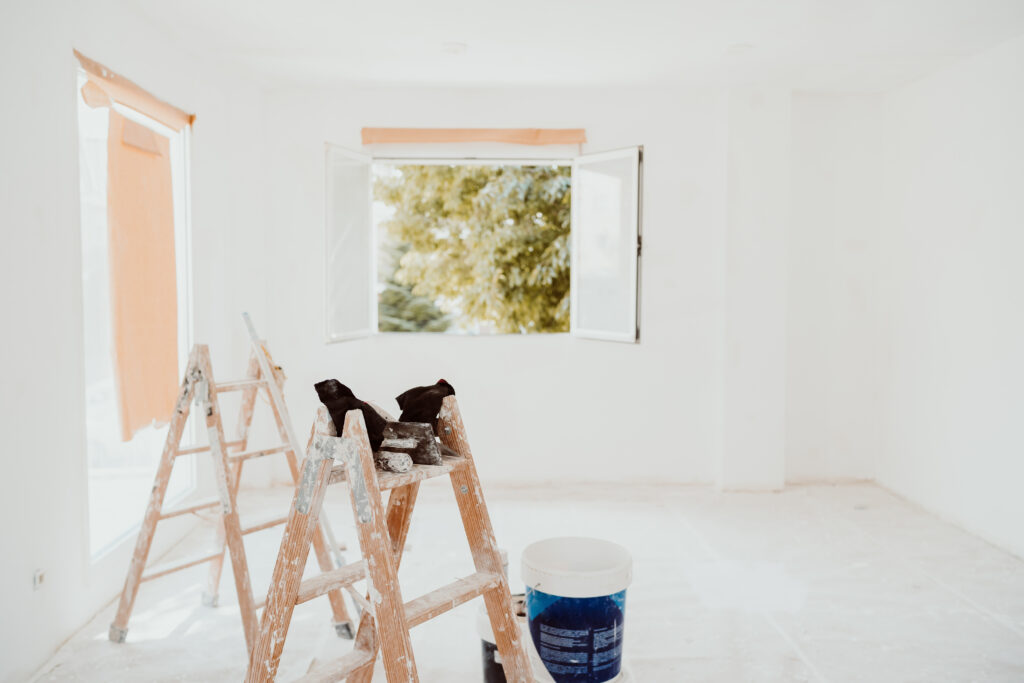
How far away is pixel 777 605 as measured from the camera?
297cm

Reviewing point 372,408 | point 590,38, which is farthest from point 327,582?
point 590,38

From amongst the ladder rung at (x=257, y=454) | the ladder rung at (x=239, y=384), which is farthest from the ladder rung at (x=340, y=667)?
the ladder rung at (x=239, y=384)

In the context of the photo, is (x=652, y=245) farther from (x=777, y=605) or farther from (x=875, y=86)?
(x=777, y=605)

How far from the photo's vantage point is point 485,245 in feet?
30.7

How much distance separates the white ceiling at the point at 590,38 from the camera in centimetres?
319

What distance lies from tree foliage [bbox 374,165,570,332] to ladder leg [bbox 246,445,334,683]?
6946 mm

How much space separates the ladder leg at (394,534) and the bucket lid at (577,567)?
16.8 inches

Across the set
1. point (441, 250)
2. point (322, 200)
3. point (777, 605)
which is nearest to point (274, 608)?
point (777, 605)

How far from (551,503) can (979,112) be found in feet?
10.2

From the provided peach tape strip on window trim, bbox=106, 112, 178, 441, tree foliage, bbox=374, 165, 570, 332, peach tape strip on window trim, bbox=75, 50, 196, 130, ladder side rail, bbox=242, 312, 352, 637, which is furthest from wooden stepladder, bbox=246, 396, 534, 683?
tree foliage, bbox=374, 165, 570, 332

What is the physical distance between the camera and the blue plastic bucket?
2062 mm

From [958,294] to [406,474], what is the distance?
3.53 m

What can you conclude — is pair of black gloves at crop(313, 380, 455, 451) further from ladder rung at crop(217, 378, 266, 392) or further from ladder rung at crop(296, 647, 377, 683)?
ladder rung at crop(217, 378, 266, 392)

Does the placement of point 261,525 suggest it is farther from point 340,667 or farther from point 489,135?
point 489,135
